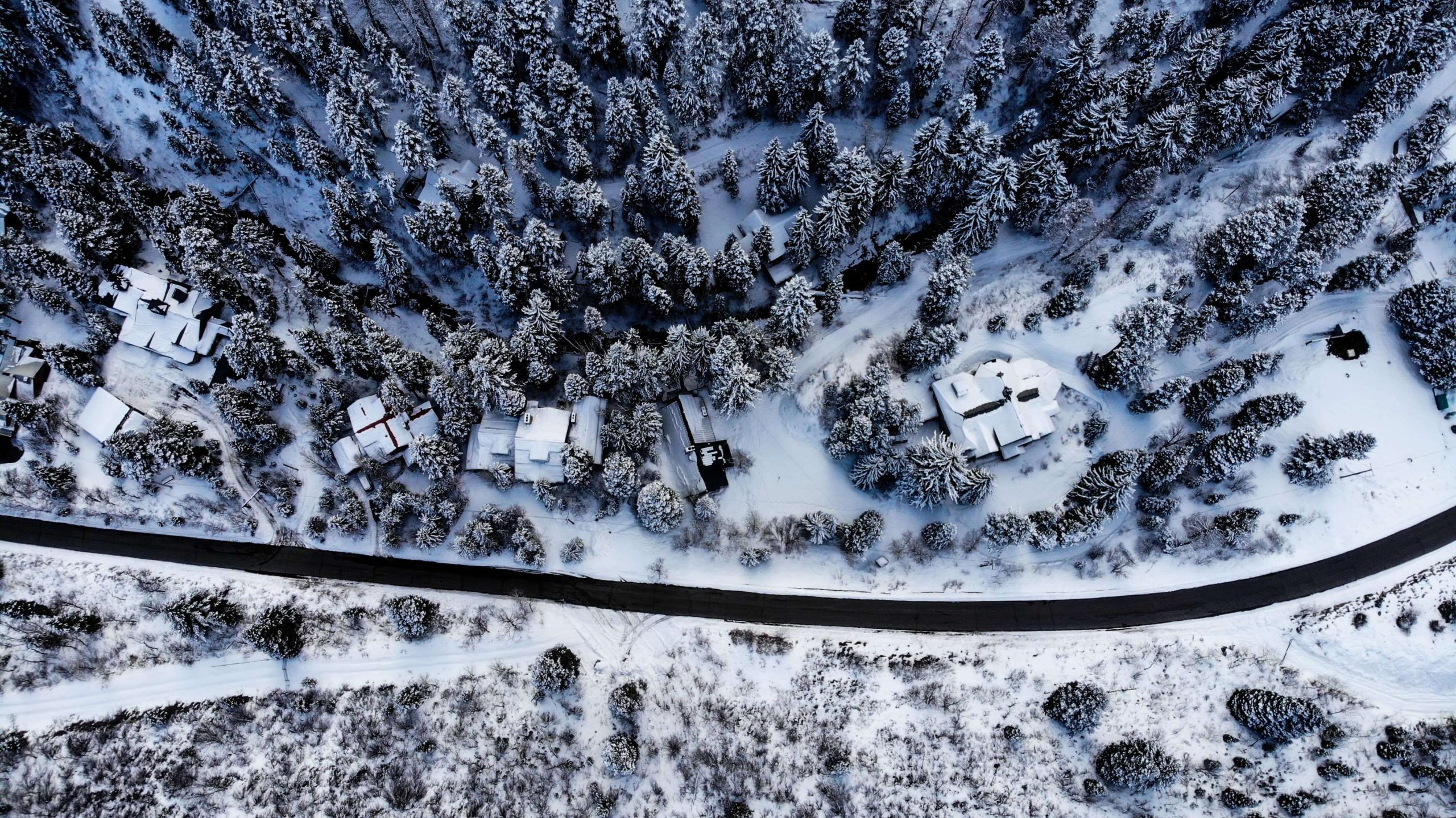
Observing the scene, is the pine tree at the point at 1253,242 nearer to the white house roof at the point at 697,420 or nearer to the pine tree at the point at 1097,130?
the pine tree at the point at 1097,130

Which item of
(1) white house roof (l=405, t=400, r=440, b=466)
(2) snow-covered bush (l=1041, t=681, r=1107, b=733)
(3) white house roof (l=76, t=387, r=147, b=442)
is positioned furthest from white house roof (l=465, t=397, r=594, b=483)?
(2) snow-covered bush (l=1041, t=681, r=1107, b=733)

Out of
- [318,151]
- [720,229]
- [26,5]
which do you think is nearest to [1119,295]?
[720,229]

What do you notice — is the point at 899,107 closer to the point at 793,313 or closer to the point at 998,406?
the point at 793,313

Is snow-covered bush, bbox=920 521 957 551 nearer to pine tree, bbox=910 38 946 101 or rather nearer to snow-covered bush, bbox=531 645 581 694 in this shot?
snow-covered bush, bbox=531 645 581 694

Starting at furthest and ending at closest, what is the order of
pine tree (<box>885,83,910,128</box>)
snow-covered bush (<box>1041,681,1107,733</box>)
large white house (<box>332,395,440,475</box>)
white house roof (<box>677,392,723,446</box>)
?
pine tree (<box>885,83,910,128</box>), white house roof (<box>677,392,723,446</box>), large white house (<box>332,395,440,475</box>), snow-covered bush (<box>1041,681,1107,733</box>)

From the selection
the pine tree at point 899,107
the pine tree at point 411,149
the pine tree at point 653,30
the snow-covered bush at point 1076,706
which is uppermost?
the pine tree at point 653,30

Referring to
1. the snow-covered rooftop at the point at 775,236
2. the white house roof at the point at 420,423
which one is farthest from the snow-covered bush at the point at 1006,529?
the white house roof at the point at 420,423

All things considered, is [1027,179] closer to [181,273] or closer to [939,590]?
[939,590]
